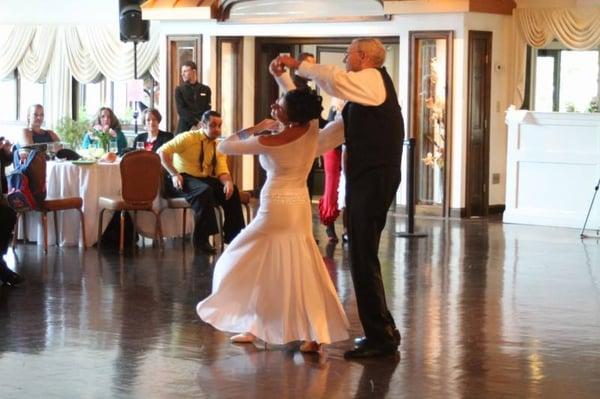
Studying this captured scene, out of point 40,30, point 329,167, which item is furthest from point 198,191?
point 40,30

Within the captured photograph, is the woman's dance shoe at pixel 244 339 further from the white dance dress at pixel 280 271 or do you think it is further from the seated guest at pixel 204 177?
the seated guest at pixel 204 177

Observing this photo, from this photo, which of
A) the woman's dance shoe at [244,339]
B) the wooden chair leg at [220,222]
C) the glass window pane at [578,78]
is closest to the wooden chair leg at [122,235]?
the wooden chair leg at [220,222]

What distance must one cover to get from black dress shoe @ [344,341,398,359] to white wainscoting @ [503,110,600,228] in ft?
22.8

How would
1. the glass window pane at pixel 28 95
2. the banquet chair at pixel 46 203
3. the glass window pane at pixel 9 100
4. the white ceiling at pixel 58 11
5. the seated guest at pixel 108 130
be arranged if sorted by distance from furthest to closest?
the glass window pane at pixel 9 100, the glass window pane at pixel 28 95, the white ceiling at pixel 58 11, the seated guest at pixel 108 130, the banquet chair at pixel 46 203

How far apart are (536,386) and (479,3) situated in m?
8.12

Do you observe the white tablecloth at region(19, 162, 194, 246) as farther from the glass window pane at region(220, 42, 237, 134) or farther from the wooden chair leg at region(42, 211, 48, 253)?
the glass window pane at region(220, 42, 237, 134)

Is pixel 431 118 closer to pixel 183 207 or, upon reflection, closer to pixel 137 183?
pixel 183 207

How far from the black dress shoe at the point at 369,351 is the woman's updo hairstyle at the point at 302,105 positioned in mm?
1247

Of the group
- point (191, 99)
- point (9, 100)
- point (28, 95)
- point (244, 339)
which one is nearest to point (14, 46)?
point (28, 95)

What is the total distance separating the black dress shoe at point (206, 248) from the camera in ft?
36.6

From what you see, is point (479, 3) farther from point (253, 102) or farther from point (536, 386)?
point (536, 386)

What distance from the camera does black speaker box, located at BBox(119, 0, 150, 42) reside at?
16.0m

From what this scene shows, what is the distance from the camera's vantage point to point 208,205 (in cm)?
1127

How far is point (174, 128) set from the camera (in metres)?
16.0
